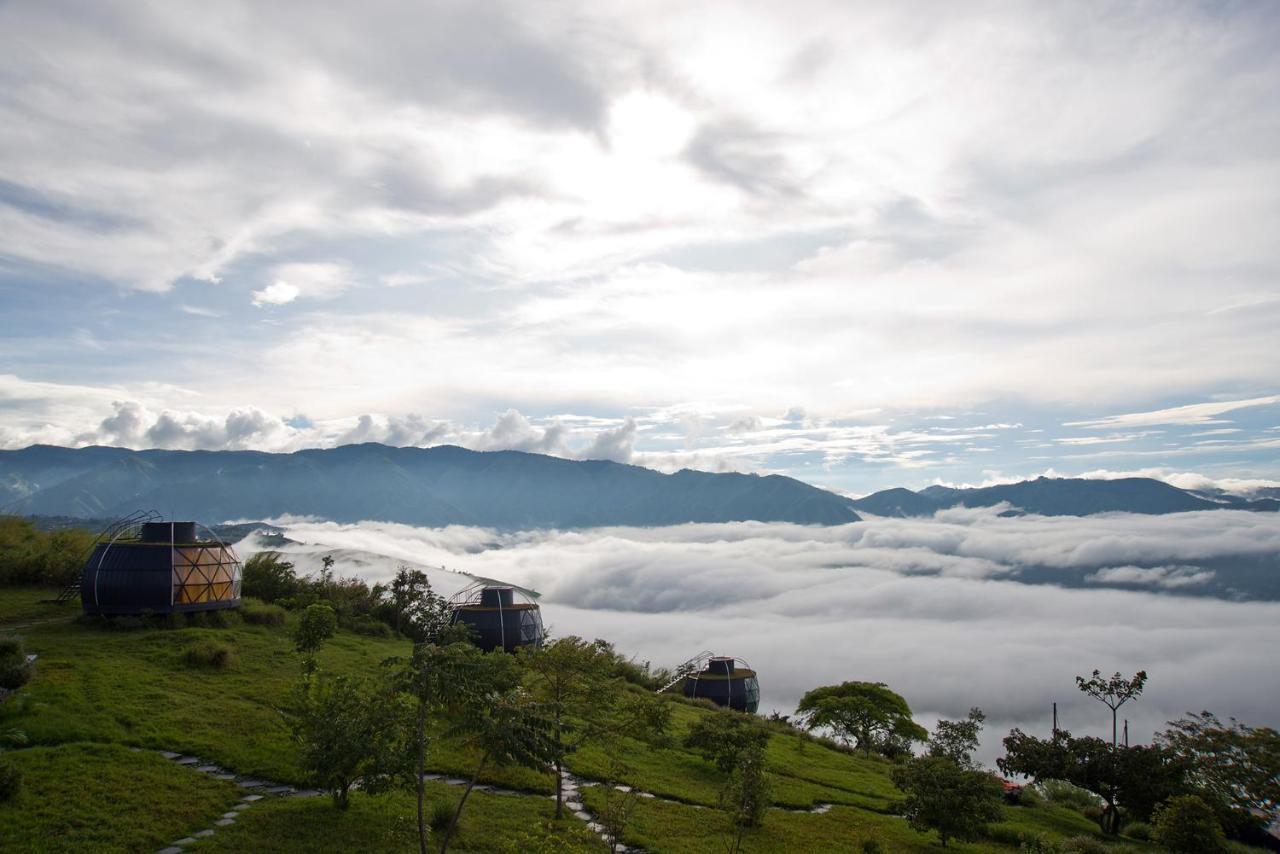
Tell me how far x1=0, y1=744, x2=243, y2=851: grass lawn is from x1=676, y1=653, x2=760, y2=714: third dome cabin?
53.8m

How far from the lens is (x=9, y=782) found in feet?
64.7

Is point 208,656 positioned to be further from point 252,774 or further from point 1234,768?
point 1234,768

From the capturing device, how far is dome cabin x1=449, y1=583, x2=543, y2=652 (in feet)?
188

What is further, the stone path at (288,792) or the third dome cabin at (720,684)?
the third dome cabin at (720,684)

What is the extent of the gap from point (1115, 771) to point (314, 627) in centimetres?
5076

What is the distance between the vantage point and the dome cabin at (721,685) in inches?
2848

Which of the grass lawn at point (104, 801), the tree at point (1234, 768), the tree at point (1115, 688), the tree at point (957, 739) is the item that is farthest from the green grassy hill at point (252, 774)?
the tree at point (1115, 688)

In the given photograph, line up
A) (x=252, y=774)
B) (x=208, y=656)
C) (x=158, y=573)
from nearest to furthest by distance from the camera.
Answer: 1. (x=252, y=774)
2. (x=208, y=656)
3. (x=158, y=573)

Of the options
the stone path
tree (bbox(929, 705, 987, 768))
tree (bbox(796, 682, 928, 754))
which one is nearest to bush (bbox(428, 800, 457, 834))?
the stone path

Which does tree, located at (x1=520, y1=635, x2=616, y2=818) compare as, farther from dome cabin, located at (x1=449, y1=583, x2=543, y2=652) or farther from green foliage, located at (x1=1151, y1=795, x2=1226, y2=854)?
dome cabin, located at (x1=449, y1=583, x2=543, y2=652)

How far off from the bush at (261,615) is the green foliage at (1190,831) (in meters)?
58.4

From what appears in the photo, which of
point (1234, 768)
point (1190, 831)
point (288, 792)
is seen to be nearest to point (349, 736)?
point (288, 792)

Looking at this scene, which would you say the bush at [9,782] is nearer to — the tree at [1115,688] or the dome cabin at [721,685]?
the tree at [1115,688]

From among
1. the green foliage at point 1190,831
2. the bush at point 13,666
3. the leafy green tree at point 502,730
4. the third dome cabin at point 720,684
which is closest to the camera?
the leafy green tree at point 502,730
